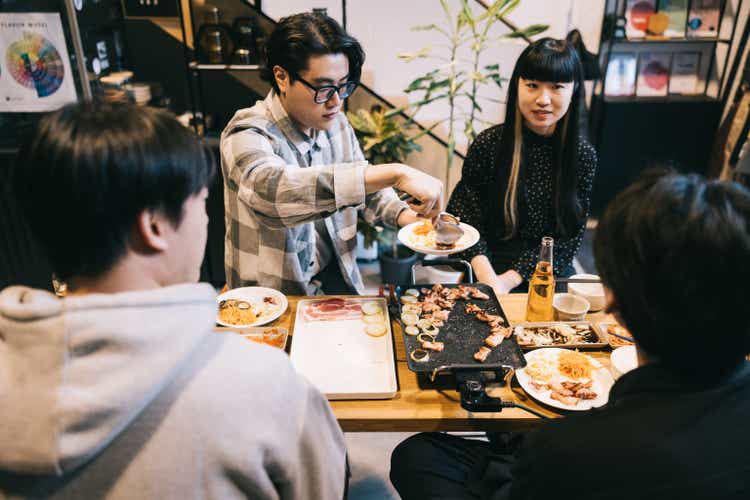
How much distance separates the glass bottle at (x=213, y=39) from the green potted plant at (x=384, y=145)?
87cm

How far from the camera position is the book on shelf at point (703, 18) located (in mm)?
3996

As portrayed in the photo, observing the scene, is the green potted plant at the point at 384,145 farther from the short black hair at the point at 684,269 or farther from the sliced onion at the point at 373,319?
the short black hair at the point at 684,269

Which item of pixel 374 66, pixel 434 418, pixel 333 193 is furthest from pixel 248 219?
pixel 374 66

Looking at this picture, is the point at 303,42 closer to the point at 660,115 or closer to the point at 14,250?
the point at 14,250

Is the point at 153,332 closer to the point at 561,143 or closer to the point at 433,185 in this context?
the point at 433,185

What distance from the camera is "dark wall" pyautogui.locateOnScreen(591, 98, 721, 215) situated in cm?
409

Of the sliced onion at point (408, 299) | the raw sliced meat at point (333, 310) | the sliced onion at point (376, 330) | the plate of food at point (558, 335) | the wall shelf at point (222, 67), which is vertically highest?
the wall shelf at point (222, 67)

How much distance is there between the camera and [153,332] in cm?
68

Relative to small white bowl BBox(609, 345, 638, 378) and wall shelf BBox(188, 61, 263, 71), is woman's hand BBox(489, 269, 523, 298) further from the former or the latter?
wall shelf BBox(188, 61, 263, 71)

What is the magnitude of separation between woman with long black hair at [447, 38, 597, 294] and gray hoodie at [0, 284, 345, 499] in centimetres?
148

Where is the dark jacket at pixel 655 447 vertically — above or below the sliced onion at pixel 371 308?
above

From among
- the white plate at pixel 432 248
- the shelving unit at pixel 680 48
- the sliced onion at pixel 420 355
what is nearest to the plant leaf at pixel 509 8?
the shelving unit at pixel 680 48

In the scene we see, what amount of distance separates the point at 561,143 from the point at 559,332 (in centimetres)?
101

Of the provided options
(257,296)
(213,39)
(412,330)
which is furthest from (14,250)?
(412,330)
